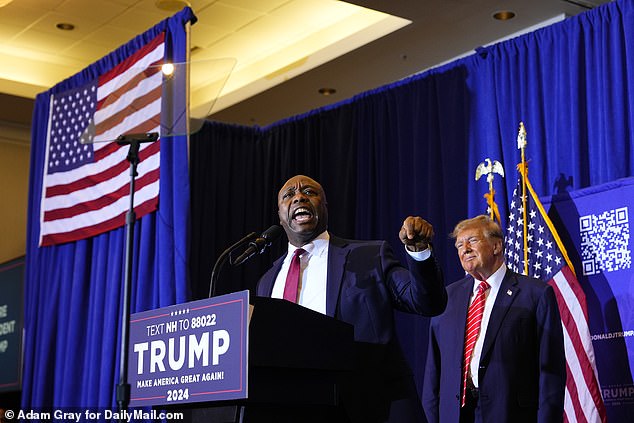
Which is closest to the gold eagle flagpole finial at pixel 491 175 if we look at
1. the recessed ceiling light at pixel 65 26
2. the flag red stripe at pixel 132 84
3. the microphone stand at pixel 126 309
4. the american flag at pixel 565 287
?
the american flag at pixel 565 287

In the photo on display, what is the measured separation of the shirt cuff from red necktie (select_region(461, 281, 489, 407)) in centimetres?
154

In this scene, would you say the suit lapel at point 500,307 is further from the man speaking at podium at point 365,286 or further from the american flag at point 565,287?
the man speaking at podium at point 365,286

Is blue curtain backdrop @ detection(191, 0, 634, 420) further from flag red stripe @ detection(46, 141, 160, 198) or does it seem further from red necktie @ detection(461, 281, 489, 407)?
red necktie @ detection(461, 281, 489, 407)

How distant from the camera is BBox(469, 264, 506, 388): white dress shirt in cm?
405

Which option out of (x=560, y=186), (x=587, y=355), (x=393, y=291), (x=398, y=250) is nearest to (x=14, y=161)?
(x=398, y=250)

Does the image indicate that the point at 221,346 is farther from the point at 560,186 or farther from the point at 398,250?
the point at 398,250

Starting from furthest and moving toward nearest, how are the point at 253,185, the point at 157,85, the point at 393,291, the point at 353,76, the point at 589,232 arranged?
the point at 253,185 → the point at 353,76 → the point at 589,232 → the point at 157,85 → the point at 393,291

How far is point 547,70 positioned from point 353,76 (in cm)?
181

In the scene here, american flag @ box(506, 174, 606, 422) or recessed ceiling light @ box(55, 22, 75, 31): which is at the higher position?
recessed ceiling light @ box(55, 22, 75, 31)

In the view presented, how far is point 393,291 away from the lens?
2.88 meters

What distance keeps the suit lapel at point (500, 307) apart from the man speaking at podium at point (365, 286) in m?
1.19

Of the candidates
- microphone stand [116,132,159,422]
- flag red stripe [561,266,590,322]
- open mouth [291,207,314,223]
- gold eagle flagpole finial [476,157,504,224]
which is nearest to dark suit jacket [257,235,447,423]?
open mouth [291,207,314,223]

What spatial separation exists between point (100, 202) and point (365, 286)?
4021 mm

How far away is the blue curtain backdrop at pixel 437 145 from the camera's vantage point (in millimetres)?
5410
